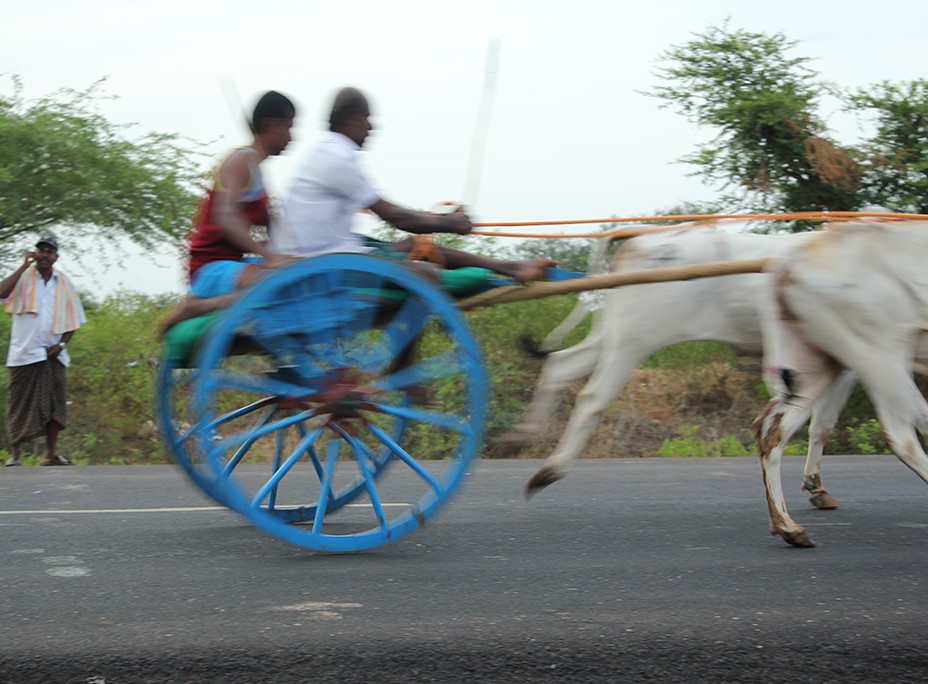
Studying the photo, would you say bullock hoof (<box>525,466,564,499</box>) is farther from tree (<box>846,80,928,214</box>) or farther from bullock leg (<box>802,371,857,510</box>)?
tree (<box>846,80,928,214</box>)

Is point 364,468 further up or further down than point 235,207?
further down

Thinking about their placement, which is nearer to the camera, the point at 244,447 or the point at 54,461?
the point at 244,447

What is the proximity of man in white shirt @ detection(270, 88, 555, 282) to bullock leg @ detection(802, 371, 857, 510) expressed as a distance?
279 centimetres

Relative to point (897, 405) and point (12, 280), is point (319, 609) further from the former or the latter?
point (12, 280)

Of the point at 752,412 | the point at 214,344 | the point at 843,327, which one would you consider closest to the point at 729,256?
the point at 843,327

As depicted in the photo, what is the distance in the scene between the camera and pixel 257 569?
5.02 meters

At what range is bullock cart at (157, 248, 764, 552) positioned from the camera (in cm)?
489

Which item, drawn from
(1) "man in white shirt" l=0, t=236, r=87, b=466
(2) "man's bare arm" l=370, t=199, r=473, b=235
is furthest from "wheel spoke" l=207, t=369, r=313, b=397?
(1) "man in white shirt" l=0, t=236, r=87, b=466

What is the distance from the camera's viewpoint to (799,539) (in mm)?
5668

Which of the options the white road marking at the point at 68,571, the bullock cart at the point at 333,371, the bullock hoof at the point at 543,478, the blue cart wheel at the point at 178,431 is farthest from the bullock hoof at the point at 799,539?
the white road marking at the point at 68,571

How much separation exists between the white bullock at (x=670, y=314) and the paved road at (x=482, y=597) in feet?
1.82

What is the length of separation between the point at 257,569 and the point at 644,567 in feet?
5.46

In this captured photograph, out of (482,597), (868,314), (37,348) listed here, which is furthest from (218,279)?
(37,348)

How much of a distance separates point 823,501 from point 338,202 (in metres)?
3.54
